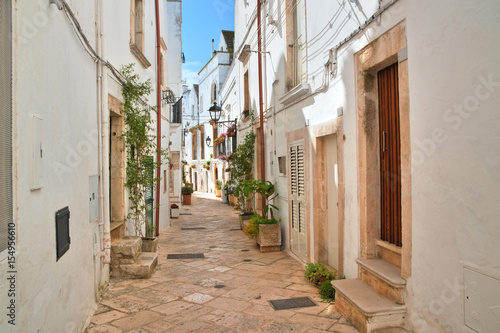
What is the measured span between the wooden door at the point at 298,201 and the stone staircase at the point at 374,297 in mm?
2289

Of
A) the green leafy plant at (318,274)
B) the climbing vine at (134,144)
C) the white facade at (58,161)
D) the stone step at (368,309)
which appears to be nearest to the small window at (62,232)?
the white facade at (58,161)

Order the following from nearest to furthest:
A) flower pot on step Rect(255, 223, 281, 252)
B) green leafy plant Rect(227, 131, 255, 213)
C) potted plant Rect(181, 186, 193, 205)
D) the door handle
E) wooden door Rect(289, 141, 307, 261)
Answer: the door handle < wooden door Rect(289, 141, 307, 261) < flower pot on step Rect(255, 223, 281, 252) < green leafy plant Rect(227, 131, 255, 213) < potted plant Rect(181, 186, 193, 205)

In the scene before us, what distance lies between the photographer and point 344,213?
493 cm

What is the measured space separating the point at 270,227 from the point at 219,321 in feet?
12.2

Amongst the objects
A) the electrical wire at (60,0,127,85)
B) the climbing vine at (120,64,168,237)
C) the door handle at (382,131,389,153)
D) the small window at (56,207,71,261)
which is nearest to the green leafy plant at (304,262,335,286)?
the door handle at (382,131,389,153)

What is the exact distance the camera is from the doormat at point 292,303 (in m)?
4.57

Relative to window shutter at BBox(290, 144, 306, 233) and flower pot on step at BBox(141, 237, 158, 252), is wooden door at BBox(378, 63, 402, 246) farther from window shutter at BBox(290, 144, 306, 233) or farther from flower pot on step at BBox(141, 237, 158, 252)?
flower pot on step at BBox(141, 237, 158, 252)

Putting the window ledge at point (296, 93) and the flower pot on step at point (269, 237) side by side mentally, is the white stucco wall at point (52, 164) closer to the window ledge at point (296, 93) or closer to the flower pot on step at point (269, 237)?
the window ledge at point (296, 93)

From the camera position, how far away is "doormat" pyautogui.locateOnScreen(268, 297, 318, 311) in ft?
15.0

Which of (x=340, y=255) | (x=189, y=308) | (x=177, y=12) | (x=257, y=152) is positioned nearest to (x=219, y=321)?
(x=189, y=308)

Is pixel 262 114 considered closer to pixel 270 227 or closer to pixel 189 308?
pixel 270 227

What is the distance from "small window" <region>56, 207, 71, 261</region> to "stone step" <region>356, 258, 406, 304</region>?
9.92ft

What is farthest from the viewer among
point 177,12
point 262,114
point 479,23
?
point 177,12

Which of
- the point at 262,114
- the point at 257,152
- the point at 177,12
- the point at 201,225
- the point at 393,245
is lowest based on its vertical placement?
the point at 201,225
